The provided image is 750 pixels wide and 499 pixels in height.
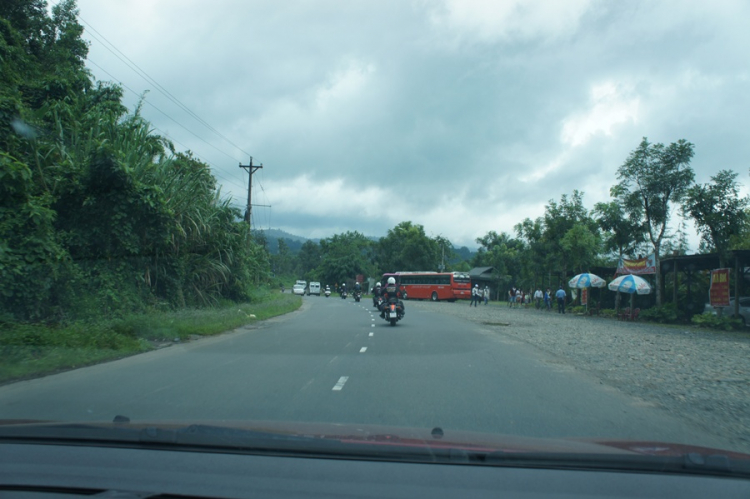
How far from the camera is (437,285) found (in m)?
62.2

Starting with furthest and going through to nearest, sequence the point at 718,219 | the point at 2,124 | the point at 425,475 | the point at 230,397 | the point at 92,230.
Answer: the point at 718,219 → the point at 92,230 → the point at 2,124 → the point at 230,397 → the point at 425,475

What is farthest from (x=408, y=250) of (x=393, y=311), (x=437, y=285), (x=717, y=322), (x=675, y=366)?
(x=675, y=366)

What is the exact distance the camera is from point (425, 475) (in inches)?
132

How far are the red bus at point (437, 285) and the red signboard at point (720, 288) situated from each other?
38144 millimetres

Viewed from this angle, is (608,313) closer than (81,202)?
No

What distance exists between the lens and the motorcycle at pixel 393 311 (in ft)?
68.9

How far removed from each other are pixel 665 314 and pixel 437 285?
3588cm

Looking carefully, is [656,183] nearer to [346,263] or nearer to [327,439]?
[327,439]

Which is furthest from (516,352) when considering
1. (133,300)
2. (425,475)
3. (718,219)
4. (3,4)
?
(3,4)

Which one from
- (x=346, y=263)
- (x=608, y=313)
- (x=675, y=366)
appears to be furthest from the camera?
(x=346, y=263)

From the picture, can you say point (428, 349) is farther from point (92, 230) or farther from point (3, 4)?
point (3, 4)

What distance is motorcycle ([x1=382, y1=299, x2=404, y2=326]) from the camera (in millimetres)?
21000

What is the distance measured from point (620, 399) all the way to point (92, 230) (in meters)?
15.8

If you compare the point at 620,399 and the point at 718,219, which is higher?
the point at 718,219
